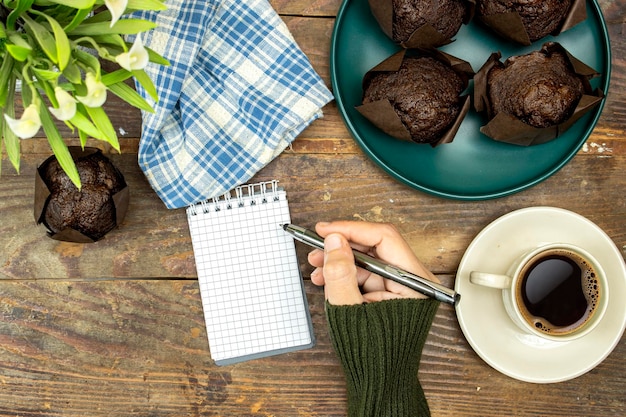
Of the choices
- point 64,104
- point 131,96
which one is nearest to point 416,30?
point 131,96

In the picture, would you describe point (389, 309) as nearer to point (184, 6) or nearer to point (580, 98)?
point (580, 98)

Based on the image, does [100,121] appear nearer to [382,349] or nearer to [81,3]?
[81,3]

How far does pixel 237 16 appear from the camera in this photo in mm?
986

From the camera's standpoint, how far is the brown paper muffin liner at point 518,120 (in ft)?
2.97

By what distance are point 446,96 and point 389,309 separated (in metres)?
0.36

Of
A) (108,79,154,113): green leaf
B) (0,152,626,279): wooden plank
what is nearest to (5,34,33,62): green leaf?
(108,79,154,113): green leaf

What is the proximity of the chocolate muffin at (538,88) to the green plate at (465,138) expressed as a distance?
6 centimetres

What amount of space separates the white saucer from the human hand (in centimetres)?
10

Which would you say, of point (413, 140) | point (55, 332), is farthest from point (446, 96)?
point (55, 332)

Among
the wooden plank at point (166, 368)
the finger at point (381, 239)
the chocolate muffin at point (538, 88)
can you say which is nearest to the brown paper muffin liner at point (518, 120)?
the chocolate muffin at point (538, 88)

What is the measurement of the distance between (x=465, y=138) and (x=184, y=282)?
57cm

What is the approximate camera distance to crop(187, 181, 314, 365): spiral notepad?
1.05 meters

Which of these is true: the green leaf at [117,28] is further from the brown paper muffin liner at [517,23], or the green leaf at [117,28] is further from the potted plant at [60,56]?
the brown paper muffin liner at [517,23]

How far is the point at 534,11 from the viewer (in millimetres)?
916
